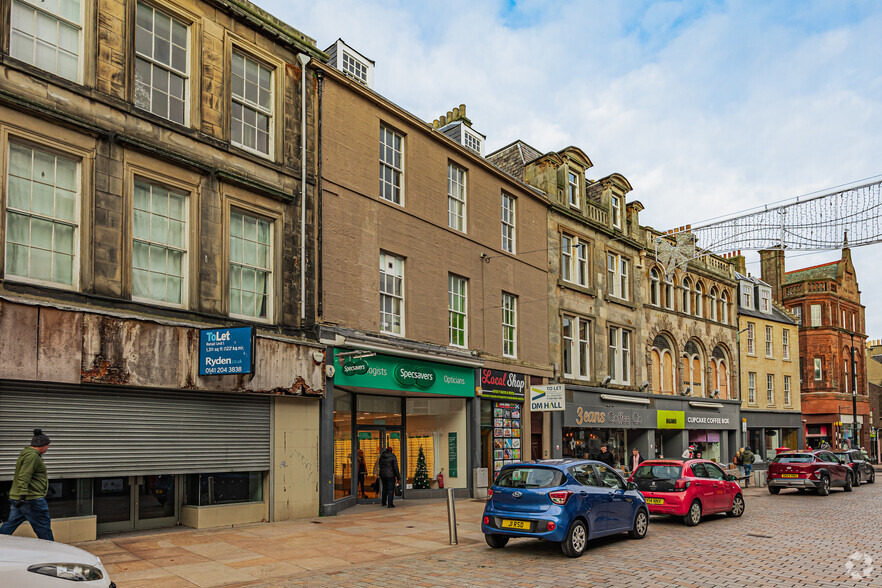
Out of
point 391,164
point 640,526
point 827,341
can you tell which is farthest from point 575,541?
point 827,341

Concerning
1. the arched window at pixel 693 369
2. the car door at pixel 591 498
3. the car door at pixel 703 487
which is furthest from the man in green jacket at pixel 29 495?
the arched window at pixel 693 369

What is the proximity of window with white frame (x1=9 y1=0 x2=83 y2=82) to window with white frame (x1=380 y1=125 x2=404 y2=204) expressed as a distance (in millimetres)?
8801

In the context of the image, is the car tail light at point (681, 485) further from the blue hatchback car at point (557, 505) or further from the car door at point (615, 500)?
the blue hatchback car at point (557, 505)

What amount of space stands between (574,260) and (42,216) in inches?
832

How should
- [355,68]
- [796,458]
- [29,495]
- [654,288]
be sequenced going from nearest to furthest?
[29,495] → [355,68] → [796,458] → [654,288]

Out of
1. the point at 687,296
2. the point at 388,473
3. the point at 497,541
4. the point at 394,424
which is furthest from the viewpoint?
the point at 687,296

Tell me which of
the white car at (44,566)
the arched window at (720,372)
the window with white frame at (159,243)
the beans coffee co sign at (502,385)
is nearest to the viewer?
the white car at (44,566)

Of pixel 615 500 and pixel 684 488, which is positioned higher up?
pixel 615 500

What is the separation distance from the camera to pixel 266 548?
12.5 meters

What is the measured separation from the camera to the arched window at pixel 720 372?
130 ft

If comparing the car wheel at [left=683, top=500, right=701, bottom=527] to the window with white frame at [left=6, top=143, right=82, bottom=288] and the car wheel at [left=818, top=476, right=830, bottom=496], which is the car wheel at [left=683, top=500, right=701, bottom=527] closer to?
the car wheel at [left=818, top=476, right=830, bottom=496]

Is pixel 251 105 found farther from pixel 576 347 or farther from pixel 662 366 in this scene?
pixel 662 366

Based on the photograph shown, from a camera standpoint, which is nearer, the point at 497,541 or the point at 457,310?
the point at 497,541

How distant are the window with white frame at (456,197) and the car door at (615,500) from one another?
1107 centimetres
